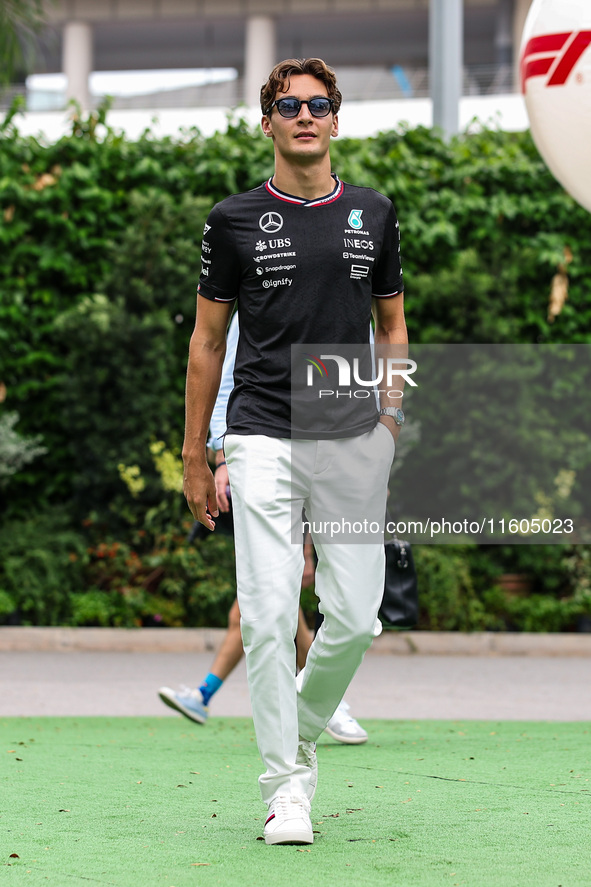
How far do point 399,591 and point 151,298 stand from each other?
6.11 meters

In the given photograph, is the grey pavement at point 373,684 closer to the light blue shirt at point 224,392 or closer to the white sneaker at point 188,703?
the white sneaker at point 188,703

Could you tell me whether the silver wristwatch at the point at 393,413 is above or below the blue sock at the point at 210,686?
above

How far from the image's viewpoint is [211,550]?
9.96 metres

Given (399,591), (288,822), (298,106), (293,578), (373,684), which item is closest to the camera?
(288,822)

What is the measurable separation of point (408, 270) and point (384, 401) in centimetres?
749

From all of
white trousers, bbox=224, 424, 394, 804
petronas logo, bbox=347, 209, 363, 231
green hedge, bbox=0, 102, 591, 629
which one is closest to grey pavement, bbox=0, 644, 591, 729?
green hedge, bbox=0, 102, 591, 629

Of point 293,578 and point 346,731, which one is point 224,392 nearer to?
point 346,731

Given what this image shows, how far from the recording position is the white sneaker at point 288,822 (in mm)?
3188

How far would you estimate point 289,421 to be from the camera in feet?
11.2

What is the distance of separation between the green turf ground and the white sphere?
2.53 metres

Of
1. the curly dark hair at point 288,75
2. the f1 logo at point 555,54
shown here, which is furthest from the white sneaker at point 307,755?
the f1 logo at point 555,54

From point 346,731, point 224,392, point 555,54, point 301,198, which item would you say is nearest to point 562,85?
point 555,54

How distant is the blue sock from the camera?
5704mm

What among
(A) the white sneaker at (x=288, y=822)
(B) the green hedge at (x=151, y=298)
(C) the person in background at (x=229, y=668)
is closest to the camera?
(A) the white sneaker at (x=288, y=822)
